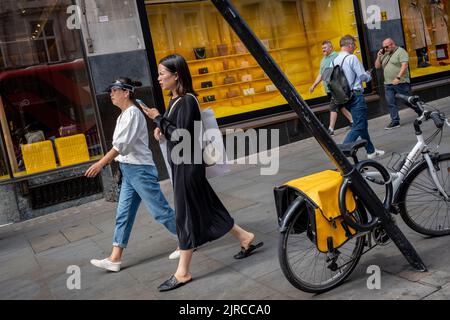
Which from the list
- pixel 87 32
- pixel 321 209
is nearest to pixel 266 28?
pixel 87 32

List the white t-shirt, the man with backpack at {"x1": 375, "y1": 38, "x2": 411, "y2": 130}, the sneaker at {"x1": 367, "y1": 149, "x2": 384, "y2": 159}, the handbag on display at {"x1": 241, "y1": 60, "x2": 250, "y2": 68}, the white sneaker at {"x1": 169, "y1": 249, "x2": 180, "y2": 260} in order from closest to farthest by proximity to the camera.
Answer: the white t-shirt
the white sneaker at {"x1": 169, "y1": 249, "x2": 180, "y2": 260}
the sneaker at {"x1": 367, "y1": 149, "x2": 384, "y2": 159}
the man with backpack at {"x1": 375, "y1": 38, "x2": 411, "y2": 130}
the handbag on display at {"x1": 241, "y1": 60, "x2": 250, "y2": 68}

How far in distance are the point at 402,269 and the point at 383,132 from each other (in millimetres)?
6367

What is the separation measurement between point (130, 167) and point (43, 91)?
475cm

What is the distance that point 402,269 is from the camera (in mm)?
3555

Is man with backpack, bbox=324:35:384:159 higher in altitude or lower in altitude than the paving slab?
higher

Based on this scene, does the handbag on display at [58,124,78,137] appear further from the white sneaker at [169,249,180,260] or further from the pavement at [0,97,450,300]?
the white sneaker at [169,249,180,260]

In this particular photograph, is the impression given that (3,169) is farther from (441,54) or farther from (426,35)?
(441,54)

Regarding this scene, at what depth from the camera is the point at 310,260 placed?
373 cm

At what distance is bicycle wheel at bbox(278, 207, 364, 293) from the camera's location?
325cm

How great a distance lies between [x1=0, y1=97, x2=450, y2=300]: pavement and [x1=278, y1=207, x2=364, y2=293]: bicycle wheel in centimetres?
8

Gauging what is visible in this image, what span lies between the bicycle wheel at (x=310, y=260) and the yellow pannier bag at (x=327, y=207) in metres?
0.10

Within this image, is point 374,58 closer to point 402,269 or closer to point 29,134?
point 29,134

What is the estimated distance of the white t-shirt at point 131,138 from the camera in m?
4.32

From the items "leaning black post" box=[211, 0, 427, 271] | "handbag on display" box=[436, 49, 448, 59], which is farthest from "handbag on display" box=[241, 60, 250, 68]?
"leaning black post" box=[211, 0, 427, 271]
